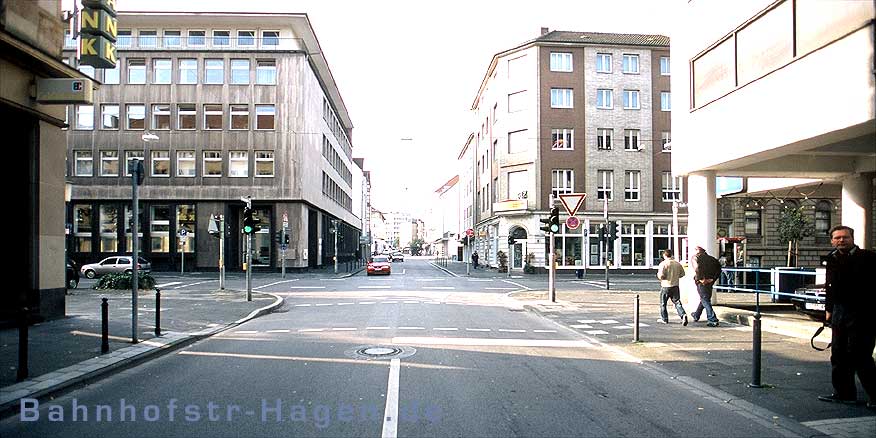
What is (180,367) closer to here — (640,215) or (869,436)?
(869,436)

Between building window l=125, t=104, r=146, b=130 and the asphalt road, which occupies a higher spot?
building window l=125, t=104, r=146, b=130

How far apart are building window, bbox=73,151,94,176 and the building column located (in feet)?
151

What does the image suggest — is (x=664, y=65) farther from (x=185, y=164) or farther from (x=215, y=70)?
(x=185, y=164)

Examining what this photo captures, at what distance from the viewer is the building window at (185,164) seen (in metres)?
44.8

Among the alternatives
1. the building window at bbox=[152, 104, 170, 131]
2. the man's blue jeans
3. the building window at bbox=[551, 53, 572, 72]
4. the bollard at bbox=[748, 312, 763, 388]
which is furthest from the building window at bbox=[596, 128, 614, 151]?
the bollard at bbox=[748, 312, 763, 388]

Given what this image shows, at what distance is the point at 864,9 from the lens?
28.6ft

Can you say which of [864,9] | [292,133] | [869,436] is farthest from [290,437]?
[292,133]

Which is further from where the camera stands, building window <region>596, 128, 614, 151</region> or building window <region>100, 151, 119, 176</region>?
building window <region>596, 128, 614, 151</region>

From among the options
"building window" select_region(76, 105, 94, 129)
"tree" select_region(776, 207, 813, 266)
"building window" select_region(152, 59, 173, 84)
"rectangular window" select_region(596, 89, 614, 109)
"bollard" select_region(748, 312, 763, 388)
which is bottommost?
"bollard" select_region(748, 312, 763, 388)

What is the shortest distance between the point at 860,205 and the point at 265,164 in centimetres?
3814

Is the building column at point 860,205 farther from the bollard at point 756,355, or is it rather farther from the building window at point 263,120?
the building window at point 263,120

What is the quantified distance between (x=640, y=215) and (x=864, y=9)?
133ft

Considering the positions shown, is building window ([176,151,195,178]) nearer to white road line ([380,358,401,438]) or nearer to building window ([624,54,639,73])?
building window ([624,54,639,73])

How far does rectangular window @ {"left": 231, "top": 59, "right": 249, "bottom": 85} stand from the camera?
4522 centimetres
